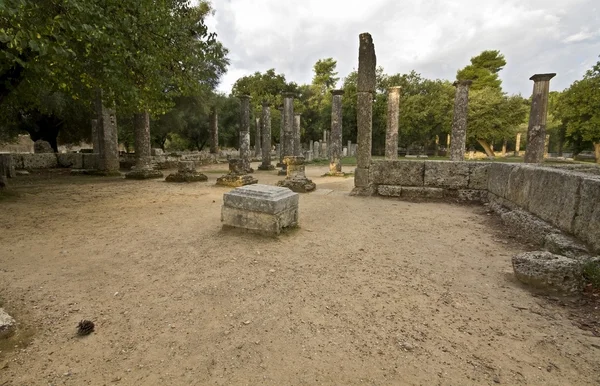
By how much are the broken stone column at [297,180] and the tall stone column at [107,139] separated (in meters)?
8.88

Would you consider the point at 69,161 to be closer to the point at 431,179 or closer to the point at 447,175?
the point at 431,179

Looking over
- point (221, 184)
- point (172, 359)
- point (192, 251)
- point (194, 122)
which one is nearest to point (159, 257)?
point (192, 251)

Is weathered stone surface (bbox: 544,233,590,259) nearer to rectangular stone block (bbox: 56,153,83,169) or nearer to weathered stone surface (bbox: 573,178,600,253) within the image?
weathered stone surface (bbox: 573,178,600,253)

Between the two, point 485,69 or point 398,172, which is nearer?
point 398,172

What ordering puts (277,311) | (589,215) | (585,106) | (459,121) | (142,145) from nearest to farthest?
(277,311) → (589,215) → (459,121) → (142,145) → (585,106)

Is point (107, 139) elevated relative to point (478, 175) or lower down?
elevated

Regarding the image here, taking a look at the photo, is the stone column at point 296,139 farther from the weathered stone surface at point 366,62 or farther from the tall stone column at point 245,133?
the weathered stone surface at point 366,62

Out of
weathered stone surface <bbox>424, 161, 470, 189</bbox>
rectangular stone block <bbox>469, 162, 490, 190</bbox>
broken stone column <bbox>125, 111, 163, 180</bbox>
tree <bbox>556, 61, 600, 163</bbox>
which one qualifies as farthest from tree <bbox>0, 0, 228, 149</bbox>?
tree <bbox>556, 61, 600, 163</bbox>

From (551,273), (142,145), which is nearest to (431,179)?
(551,273)

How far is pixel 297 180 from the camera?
10211 mm

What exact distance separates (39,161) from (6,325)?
1878 cm

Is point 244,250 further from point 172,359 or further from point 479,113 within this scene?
point 479,113

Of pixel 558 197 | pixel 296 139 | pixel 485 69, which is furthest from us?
pixel 485 69

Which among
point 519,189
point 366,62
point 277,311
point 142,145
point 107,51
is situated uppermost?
point 366,62
